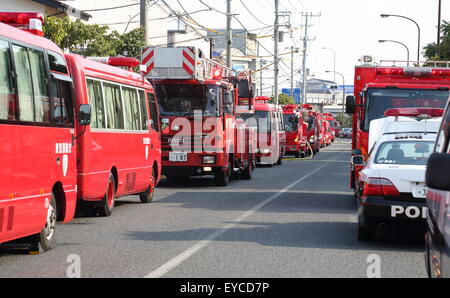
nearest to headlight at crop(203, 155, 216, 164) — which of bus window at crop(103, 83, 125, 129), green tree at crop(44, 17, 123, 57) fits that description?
green tree at crop(44, 17, 123, 57)

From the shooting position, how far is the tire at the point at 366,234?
12.5 metres

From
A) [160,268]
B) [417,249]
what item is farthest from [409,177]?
[160,268]

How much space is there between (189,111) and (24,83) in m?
13.6

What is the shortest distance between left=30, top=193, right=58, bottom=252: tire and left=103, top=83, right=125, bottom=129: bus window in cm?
477

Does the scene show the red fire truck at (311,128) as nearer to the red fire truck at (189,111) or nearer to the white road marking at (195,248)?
the red fire truck at (189,111)

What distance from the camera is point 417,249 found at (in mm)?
12125

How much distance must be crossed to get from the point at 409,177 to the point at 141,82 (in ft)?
28.1

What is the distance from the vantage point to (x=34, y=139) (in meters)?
10.6

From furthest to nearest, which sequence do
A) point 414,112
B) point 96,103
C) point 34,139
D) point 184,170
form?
point 184,170
point 414,112
point 96,103
point 34,139

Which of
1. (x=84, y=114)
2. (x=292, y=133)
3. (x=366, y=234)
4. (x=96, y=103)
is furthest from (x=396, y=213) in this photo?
(x=292, y=133)

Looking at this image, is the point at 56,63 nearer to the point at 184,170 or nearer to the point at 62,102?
the point at 62,102

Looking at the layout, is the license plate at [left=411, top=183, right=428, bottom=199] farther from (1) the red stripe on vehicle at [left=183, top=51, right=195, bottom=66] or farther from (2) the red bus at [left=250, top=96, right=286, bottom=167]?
(2) the red bus at [left=250, top=96, right=286, bottom=167]

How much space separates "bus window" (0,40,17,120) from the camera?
9695 millimetres

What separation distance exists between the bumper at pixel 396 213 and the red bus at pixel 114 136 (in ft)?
14.2
